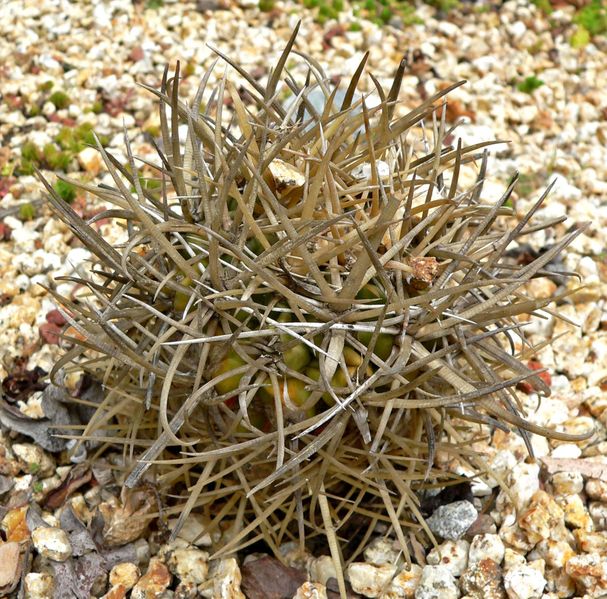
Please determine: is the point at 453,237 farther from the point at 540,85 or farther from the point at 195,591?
the point at 540,85

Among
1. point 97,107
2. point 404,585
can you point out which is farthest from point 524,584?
point 97,107

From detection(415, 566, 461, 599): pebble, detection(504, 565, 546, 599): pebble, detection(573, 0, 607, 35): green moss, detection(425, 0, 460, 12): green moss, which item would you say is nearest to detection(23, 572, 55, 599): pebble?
detection(415, 566, 461, 599): pebble

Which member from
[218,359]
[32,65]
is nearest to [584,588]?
[218,359]

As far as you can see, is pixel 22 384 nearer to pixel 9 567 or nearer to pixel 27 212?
pixel 9 567

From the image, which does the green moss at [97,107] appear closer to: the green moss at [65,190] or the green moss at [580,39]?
the green moss at [65,190]

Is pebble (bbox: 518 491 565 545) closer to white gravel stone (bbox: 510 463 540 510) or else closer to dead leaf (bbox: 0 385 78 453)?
white gravel stone (bbox: 510 463 540 510)
